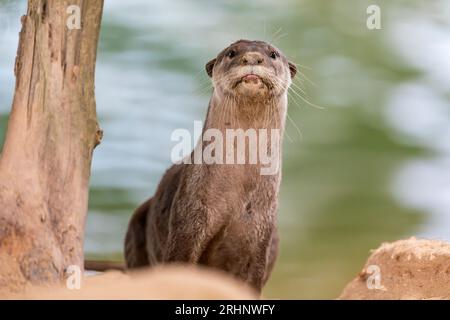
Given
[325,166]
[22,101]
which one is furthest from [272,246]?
[325,166]

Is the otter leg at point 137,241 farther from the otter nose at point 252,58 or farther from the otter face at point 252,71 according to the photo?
the otter nose at point 252,58

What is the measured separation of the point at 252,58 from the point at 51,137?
3.67 feet

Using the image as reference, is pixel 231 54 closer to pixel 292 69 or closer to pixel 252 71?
pixel 252 71

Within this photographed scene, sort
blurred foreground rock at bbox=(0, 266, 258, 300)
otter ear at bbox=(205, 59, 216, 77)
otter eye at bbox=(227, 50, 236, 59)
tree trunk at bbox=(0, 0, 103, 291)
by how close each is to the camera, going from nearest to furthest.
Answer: blurred foreground rock at bbox=(0, 266, 258, 300)
tree trunk at bbox=(0, 0, 103, 291)
otter eye at bbox=(227, 50, 236, 59)
otter ear at bbox=(205, 59, 216, 77)

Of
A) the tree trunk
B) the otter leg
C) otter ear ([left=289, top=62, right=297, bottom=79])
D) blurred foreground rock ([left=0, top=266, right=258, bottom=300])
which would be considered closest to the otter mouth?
otter ear ([left=289, top=62, right=297, bottom=79])

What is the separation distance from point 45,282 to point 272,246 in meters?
1.89

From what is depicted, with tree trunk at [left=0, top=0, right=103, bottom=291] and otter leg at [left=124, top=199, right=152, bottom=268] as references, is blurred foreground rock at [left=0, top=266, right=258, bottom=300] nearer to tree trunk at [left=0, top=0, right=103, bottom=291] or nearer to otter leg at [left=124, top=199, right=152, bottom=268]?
tree trunk at [left=0, top=0, right=103, bottom=291]

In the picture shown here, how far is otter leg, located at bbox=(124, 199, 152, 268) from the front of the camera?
6.01 meters

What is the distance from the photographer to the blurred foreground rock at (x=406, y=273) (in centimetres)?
512

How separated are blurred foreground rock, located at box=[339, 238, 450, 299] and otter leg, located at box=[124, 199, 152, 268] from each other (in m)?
1.36

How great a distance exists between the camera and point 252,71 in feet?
15.5

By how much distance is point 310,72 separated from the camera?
930cm

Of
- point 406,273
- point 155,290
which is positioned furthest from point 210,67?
point 155,290
